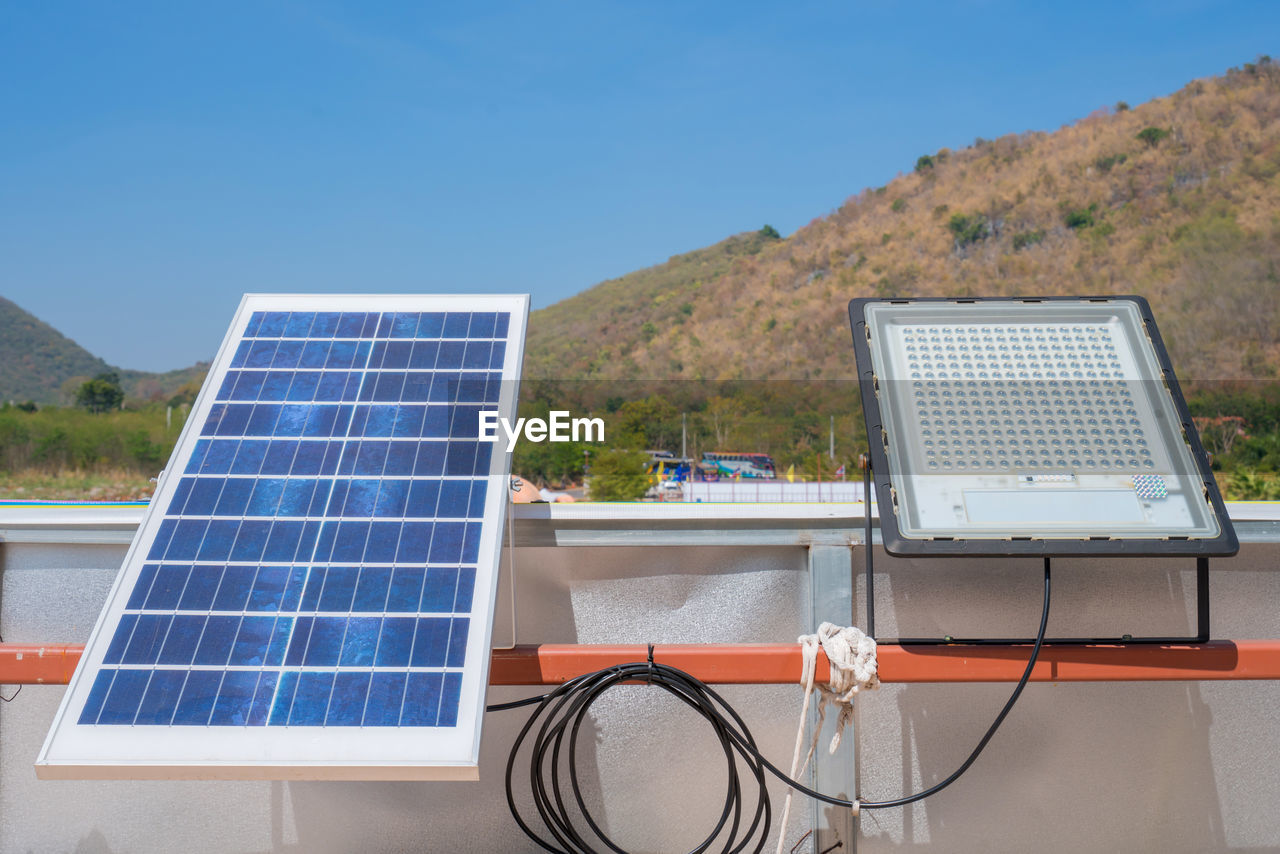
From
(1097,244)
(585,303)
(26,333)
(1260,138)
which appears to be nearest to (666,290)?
(585,303)

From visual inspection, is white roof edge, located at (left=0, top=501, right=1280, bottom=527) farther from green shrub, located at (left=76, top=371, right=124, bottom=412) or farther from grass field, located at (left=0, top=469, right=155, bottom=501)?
green shrub, located at (left=76, top=371, right=124, bottom=412)

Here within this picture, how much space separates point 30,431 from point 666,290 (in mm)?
42629

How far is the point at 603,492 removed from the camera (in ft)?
76.1

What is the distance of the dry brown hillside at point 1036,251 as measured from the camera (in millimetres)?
44219

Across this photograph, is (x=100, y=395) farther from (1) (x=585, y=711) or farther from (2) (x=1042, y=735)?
(2) (x=1042, y=735)

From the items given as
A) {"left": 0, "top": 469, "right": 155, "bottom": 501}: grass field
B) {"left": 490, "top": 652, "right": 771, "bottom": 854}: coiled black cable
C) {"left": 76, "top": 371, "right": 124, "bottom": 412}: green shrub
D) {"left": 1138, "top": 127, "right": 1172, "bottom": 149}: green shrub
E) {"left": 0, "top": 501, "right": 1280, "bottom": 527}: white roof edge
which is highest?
{"left": 1138, "top": 127, "right": 1172, "bottom": 149}: green shrub

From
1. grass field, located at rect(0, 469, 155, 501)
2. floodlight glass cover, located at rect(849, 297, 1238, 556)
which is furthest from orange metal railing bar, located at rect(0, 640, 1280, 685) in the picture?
grass field, located at rect(0, 469, 155, 501)

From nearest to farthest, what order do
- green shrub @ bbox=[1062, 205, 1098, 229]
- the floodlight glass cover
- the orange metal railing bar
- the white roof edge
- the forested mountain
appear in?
the floodlight glass cover, the orange metal railing bar, the white roof edge, green shrub @ bbox=[1062, 205, 1098, 229], the forested mountain

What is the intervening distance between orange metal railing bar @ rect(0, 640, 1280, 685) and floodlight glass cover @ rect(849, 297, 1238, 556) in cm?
27

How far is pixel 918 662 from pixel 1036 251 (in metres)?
55.7

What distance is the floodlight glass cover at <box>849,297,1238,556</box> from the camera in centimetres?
173

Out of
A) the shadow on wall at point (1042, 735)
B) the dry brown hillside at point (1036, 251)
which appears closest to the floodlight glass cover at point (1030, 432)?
the shadow on wall at point (1042, 735)

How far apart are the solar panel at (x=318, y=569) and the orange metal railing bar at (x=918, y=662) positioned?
0.98 feet

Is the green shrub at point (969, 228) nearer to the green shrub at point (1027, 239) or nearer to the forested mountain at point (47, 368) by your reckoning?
the green shrub at point (1027, 239)
